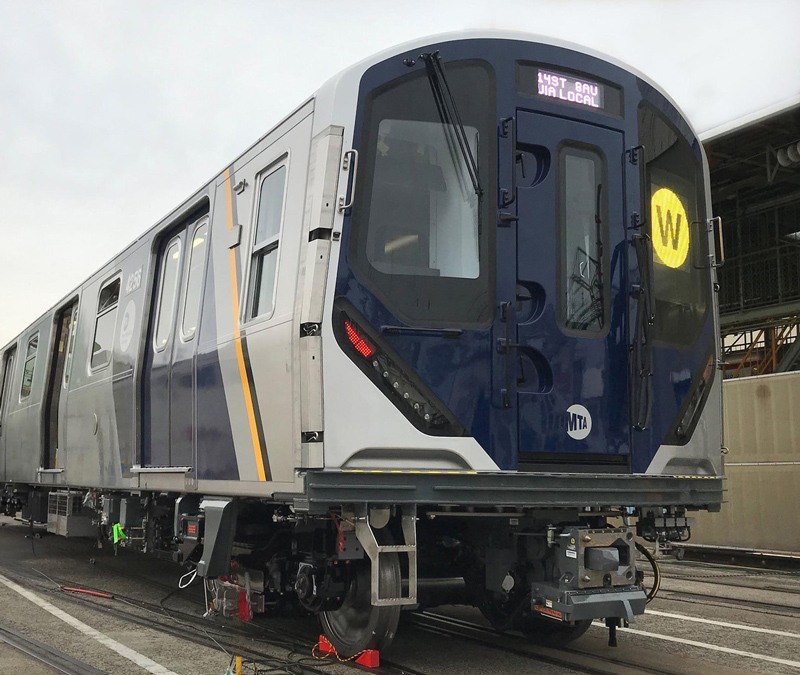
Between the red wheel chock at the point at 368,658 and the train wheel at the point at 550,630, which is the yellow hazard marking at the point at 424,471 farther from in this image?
the train wheel at the point at 550,630

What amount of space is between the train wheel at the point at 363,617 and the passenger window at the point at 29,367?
28.2 ft

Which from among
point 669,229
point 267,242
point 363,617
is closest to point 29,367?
point 267,242

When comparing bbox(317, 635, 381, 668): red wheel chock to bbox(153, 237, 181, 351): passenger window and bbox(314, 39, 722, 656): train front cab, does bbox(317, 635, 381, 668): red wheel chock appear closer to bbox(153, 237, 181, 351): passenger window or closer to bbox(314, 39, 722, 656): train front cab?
bbox(314, 39, 722, 656): train front cab

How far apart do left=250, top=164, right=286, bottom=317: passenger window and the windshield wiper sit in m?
1.03

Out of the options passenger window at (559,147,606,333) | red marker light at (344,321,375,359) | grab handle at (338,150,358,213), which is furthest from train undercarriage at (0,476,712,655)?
grab handle at (338,150,358,213)

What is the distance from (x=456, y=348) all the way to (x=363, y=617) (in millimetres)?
1669

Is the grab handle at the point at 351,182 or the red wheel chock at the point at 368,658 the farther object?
the red wheel chock at the point at 368,658

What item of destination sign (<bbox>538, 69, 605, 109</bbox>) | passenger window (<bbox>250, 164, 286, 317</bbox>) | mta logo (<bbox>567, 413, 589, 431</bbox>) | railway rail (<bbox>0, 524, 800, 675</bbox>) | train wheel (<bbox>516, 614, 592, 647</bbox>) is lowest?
railway rail (<bbox>0, 524, 800, 675</bbox>)

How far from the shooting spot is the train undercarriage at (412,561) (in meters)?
5.19

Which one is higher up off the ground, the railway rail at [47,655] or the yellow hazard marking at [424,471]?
the yellow hazard marking at [424,471]

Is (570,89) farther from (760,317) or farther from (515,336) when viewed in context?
(760,317)

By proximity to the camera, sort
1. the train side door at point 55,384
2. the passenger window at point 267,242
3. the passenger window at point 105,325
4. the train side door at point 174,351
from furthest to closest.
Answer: the train side door at point 55,384, the passenger window at point 105,325, the train side door at point 174,351, the passenger window at point 267,242

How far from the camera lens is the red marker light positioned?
200 inches

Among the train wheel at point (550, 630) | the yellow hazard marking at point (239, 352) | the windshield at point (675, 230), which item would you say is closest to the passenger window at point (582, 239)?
the windshield at point (675, 230)
